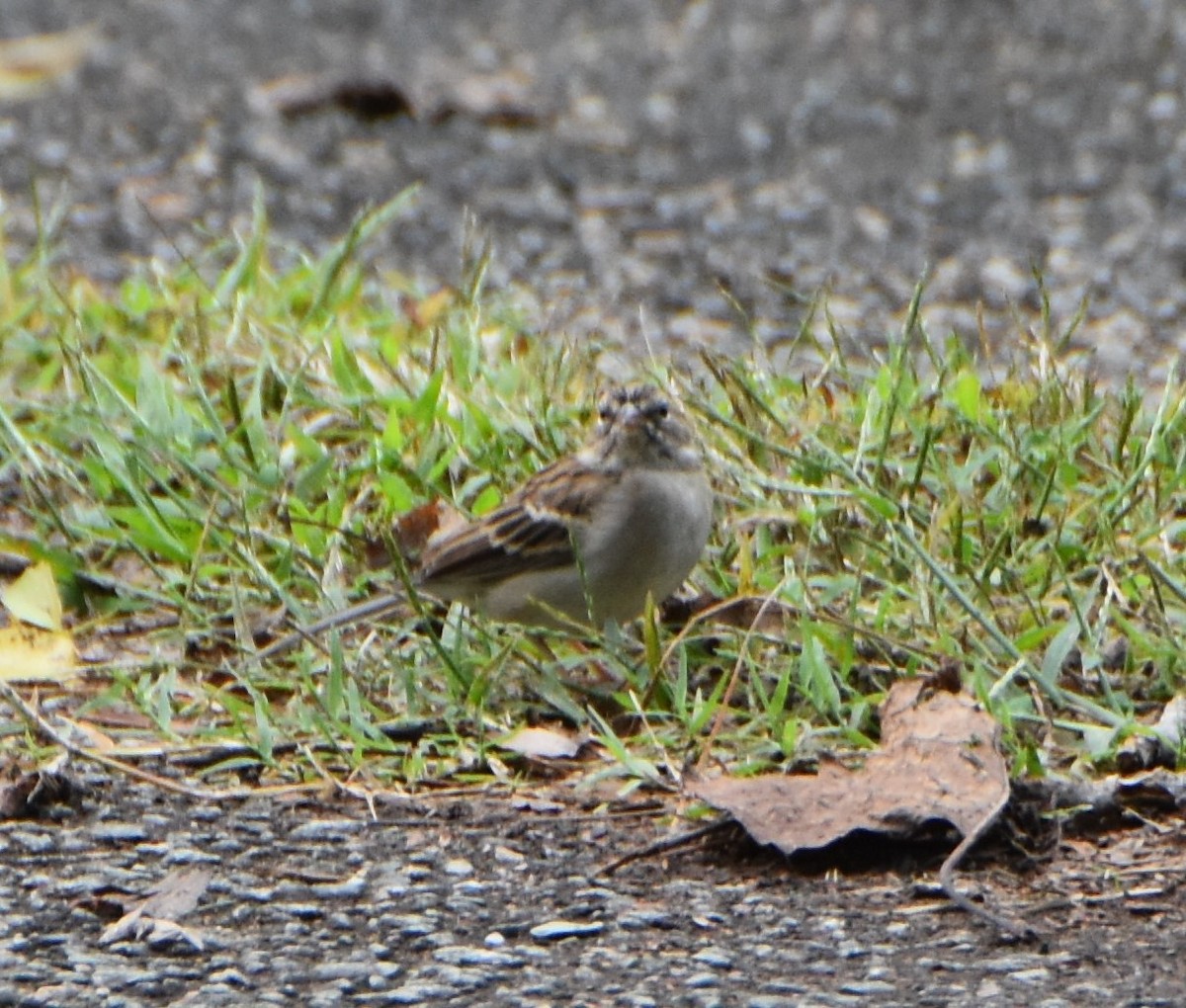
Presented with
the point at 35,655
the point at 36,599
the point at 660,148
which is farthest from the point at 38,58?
the point at 35,655

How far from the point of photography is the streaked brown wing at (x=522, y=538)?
4438 millimetres

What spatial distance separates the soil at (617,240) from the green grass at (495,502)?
0.95 feet

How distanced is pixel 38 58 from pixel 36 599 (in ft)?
18.6

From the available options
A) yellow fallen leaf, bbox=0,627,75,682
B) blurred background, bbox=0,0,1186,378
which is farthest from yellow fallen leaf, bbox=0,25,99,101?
yellow fallen leaf, bbox=0,627,75,682

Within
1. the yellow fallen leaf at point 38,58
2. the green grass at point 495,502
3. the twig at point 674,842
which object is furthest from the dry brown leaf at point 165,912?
the yellow fallen leaf at point 38,58

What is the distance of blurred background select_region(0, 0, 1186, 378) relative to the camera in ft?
23.7

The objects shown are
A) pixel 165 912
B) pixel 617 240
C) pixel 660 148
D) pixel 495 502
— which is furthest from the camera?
pixel 660 148

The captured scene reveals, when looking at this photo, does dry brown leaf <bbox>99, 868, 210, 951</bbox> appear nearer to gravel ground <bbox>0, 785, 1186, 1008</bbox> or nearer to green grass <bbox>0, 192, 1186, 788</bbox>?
gravel ground <bbox>0, 785, 1186, 1008</bbox>

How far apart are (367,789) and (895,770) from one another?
0.94 meters

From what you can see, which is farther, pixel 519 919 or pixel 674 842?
pixel 674 842

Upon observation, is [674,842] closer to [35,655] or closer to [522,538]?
[522,538]

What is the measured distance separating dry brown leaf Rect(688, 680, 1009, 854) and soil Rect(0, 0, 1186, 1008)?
7 centimetres

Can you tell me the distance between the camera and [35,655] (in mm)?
4426

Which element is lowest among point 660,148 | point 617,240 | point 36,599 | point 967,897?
point 967,897
